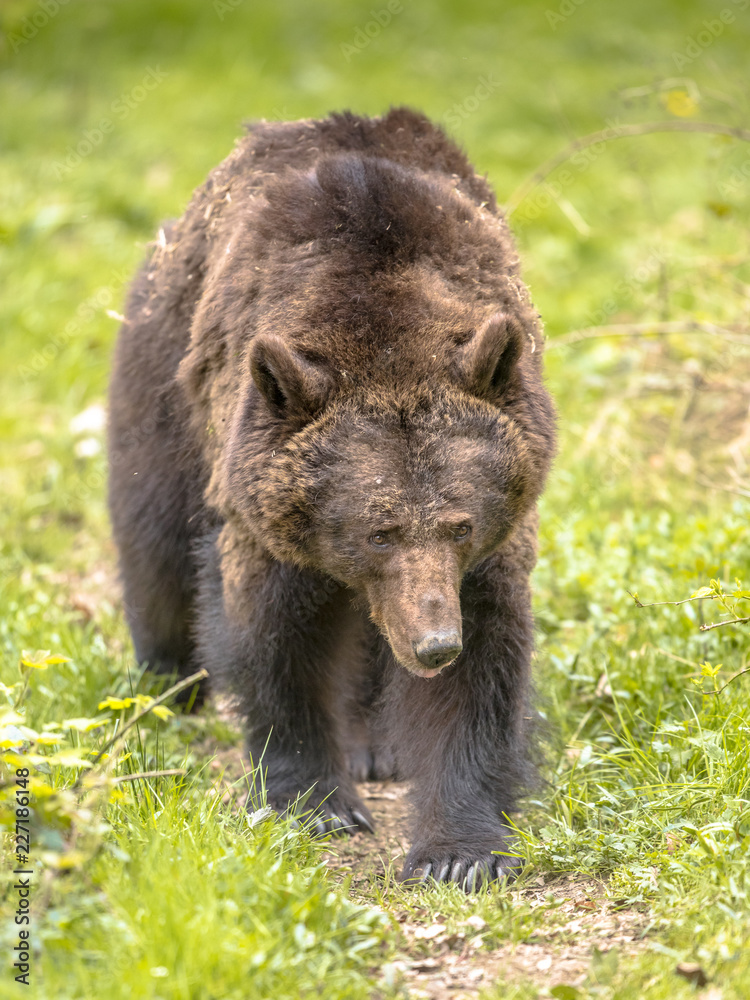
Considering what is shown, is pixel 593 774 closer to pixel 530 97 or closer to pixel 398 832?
pixel 398 832

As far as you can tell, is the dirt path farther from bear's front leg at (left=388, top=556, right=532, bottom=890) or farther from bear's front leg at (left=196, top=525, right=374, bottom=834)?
bear's front leg at (left=196, top=525, right=374, bottom=834)

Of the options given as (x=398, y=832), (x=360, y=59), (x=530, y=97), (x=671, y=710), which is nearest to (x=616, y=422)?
(x=671, y=710)

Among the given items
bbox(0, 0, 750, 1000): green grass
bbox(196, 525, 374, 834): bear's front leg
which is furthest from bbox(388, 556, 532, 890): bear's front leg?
bbox(196, 525, 374, 834): bear's front leg

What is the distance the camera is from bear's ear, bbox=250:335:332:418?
12.4 ft

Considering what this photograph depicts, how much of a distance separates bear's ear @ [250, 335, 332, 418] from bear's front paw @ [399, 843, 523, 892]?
168cm

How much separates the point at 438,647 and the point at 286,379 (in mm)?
1007

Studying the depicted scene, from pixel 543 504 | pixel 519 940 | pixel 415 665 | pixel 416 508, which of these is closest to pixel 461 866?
pixel 519 940

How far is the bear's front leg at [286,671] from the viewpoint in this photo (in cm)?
438

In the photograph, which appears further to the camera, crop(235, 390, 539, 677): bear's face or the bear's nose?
crop(235, 390, 539, 677): bear's face

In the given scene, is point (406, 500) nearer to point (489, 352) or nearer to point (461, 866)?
point (489, 352)

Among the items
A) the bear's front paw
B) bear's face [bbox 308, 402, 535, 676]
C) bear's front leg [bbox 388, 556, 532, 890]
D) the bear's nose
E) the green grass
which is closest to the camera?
the green grass

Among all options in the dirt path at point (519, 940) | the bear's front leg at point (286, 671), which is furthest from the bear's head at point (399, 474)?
the dirt path at point (519, 940)

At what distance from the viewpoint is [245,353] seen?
4.18 meters

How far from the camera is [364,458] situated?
12.3ft
